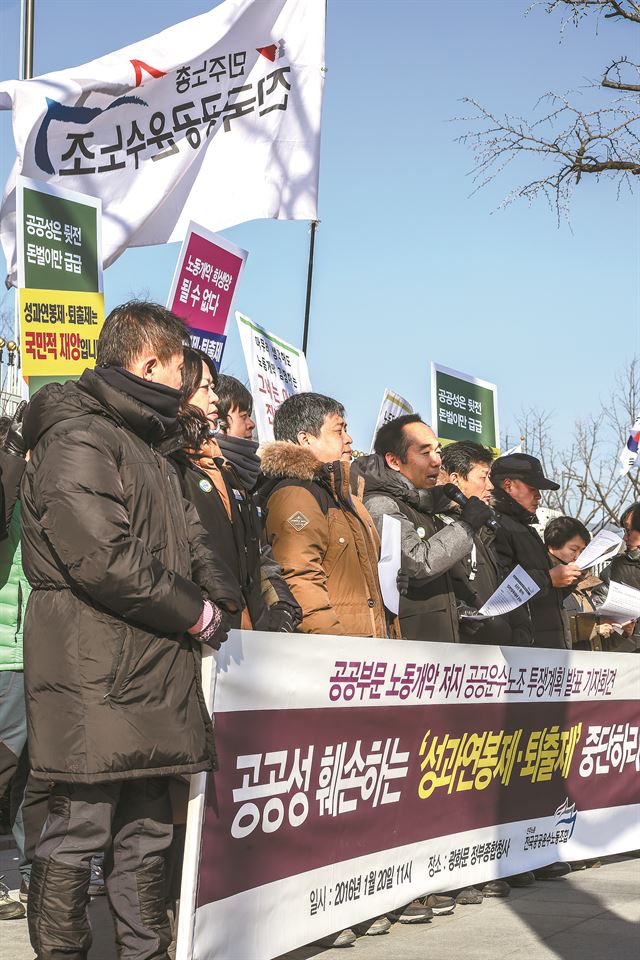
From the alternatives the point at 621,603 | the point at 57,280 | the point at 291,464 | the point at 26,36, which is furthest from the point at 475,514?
the point at 26,36

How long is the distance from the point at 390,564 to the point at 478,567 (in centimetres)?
130

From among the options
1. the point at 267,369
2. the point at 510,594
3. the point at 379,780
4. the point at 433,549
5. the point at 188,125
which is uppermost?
the point at 188,125

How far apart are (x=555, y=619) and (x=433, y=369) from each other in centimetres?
386

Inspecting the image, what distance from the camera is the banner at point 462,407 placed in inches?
392

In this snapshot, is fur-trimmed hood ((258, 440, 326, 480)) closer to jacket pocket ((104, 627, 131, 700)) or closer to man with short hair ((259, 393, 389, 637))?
man with short hair ((259, 393, 389, 637))

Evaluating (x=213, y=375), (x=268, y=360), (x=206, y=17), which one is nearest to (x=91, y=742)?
(x=213, y=375)

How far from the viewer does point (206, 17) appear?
27.7 feet

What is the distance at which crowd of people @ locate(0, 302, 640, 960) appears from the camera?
3371 millimetres

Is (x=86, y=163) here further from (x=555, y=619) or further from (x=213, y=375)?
(x=555, y=619)

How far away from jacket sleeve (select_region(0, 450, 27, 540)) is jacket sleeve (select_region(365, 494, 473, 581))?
1554 mm

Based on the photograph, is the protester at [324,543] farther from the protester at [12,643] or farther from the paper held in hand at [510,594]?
the protester at [12,643]

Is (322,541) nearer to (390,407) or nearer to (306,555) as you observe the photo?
(306,555)

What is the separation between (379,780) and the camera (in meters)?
4.70


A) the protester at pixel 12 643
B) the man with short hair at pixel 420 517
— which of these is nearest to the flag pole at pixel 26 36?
the protester at pixel 12 643
